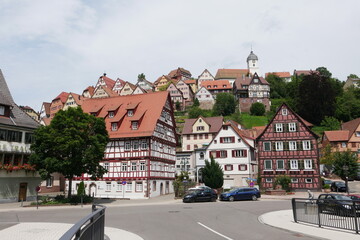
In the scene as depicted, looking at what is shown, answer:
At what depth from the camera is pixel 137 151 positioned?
42.9 metres

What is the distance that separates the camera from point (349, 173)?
44531 millimetres

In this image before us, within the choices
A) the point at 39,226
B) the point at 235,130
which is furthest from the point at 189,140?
the point at 39,226

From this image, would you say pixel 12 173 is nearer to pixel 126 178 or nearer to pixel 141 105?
pixel 126 178

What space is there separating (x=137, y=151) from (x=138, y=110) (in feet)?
22.9

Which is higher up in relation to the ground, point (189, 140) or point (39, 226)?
point (189, 140)

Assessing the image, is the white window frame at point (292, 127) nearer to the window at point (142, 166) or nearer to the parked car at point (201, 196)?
the parked car at point (201, 196)

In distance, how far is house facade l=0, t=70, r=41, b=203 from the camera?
111ft

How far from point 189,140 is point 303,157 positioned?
95.5ft

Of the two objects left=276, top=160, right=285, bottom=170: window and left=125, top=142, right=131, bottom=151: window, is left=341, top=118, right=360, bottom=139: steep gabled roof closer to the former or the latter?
left=276, top=160, right=285, bottom=170: window

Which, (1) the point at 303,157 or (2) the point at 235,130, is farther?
(2) the point at 235,130

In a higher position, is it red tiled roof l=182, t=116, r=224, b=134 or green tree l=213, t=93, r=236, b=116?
green tree l=213, t=93, r=236, b=116

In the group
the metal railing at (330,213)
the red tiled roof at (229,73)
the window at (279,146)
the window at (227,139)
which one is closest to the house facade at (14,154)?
the window at (227,139)

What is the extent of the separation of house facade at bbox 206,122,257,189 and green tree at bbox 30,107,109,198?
25.7 m

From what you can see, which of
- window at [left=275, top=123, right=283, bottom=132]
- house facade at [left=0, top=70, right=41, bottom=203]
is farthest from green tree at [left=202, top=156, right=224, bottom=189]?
house facade at [left=0, top=70, right=41, bottom=203]
